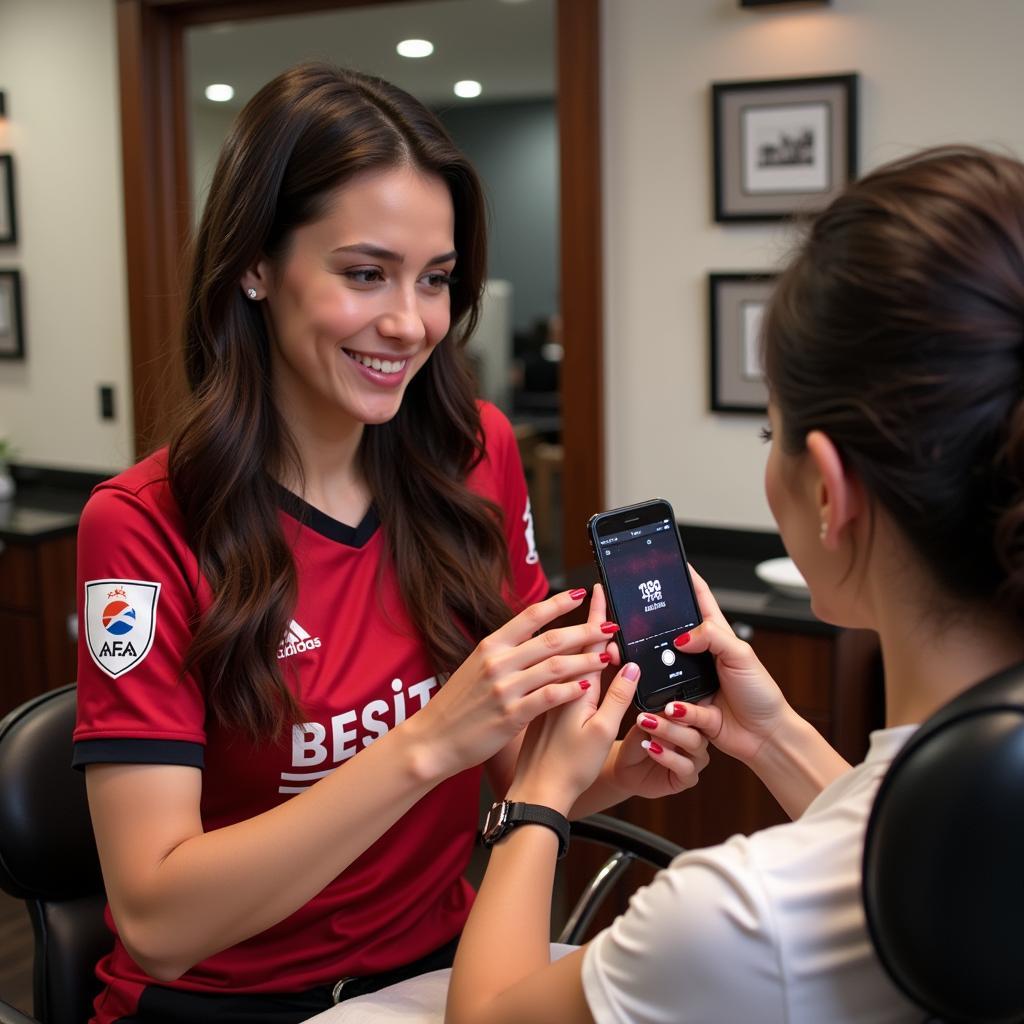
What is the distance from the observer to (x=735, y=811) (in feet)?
8.17

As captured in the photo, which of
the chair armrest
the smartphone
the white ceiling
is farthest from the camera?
the white ceiling

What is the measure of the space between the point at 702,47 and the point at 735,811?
1.67 metres

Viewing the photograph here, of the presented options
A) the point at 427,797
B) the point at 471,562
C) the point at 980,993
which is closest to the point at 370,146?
the point at 471,562

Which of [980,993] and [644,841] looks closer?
[980,993]

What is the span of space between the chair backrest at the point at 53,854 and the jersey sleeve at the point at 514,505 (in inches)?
23.3

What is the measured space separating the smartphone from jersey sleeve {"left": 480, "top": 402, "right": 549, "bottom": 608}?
0.42 meters

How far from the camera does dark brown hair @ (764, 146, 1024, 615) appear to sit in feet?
2.51

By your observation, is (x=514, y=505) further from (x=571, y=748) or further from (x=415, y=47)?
(x=415, y=47)

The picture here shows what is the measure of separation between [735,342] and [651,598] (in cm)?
166

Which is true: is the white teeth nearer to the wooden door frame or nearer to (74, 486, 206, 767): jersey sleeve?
(74, 486, 206, 767): jersey sleeve

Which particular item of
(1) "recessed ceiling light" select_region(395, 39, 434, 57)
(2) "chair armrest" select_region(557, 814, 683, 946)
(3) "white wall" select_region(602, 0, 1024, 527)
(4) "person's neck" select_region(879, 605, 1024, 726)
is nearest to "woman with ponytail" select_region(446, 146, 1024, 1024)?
(4) "person's neck" select_region(879, 605, 1024, 726)

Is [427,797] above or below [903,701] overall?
below

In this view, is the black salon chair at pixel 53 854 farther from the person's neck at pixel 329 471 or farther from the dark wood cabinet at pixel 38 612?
the dark wood cabinet at pixel 38 612

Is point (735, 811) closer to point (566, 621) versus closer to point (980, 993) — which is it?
point (566, 621)
